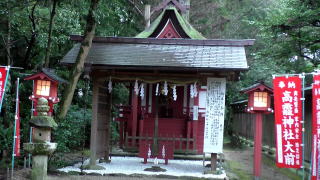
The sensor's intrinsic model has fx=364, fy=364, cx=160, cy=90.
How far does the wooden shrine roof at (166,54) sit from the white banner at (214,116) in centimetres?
78

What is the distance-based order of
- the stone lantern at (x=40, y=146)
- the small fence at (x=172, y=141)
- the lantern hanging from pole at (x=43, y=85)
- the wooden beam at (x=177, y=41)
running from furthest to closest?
the small fence at (x=172, y=141) < the wooden beam at (x=177, y=41) < the lantern hanging from pole at (x=43, y=85) < the stone lantern at (x=40, y=146)

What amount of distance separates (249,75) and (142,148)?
12.7m

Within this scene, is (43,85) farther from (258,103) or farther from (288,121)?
(288,121)

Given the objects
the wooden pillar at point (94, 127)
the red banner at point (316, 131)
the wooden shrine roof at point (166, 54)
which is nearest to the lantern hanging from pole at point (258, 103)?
the wooden shrine roof at point (166, 54)

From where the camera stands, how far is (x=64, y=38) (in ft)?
47.5

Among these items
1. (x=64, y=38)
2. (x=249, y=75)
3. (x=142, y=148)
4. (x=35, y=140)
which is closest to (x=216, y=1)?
(x=249, y=75)

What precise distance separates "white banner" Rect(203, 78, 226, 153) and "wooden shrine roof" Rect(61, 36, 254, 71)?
30.6 inches

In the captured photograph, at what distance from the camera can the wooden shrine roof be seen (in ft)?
36.6

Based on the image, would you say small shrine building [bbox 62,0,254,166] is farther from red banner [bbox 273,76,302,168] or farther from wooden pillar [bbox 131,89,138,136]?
red banner [bbox 273,76,302,168]

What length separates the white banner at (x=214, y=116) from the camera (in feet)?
37.6

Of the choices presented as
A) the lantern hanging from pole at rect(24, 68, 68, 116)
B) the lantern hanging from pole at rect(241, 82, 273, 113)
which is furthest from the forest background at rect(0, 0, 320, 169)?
the lantern hanging from pole at rect(241, 82, 273, 113)

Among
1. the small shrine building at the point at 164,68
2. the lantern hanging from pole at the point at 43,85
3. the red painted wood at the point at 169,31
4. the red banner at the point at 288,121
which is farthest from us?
the red painted wood at the point at 169,31

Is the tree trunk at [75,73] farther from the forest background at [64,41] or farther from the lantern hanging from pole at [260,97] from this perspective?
the lantern hanging from pole at [260,97]

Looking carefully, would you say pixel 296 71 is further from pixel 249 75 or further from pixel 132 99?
pixel 132 99
